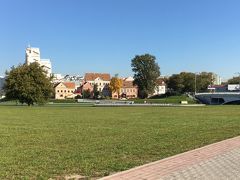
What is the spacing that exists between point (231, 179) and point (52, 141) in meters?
8.04

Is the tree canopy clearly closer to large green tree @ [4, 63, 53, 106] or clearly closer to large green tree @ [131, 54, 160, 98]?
large green tree @ [131, 54, 160, 98]

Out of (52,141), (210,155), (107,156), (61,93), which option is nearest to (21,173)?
(107,156)

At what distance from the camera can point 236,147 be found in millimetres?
15000

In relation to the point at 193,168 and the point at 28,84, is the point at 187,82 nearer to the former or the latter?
the point at 28,84

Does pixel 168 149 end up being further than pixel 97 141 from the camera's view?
No

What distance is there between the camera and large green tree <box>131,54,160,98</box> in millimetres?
149000

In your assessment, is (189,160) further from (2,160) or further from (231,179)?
(2,160)

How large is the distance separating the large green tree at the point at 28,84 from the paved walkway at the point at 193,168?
70.5 meters

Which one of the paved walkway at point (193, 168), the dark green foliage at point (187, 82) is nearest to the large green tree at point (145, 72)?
the dark green foliage at point (187, 82)

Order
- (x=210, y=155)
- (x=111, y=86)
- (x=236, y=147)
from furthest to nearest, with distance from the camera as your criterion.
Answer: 1. (x=111, y=86)
2. (x=236, y=147)
3. (x=210, y=155)

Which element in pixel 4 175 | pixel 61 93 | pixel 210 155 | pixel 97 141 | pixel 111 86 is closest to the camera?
pixel 4 175

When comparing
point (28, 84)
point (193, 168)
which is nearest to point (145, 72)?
point (28, 84)

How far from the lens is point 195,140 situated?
673 inches

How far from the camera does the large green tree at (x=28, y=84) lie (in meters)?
81.7
